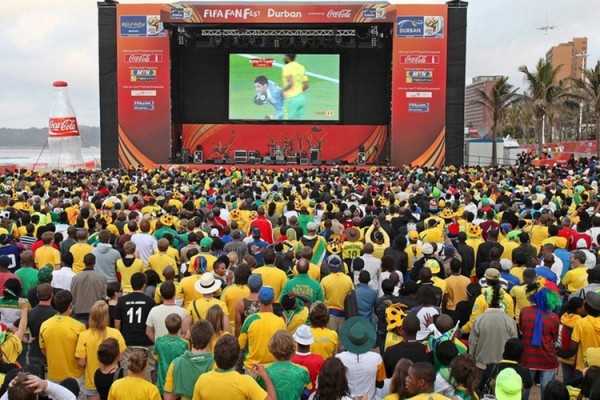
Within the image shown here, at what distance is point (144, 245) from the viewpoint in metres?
9.21

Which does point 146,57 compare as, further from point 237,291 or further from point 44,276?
point 237,291

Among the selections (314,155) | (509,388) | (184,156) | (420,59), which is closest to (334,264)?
(509,388)

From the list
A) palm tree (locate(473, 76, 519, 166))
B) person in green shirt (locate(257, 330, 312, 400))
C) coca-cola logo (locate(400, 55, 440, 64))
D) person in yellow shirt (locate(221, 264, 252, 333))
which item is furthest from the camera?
palm tree (locate(473, 76, 519, 166))

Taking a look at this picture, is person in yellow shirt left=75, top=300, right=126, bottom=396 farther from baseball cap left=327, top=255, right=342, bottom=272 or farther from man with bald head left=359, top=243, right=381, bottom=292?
man with bald head left=359, top=243, right=381, bottom=292

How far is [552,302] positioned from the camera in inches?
243

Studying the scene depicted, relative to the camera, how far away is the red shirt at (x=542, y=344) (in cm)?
610

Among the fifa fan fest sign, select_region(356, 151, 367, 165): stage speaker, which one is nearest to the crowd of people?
the fifa fan fest sign

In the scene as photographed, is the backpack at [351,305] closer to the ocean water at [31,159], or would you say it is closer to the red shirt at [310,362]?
the red shirt at [310,362]

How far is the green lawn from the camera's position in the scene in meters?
A: 31.9

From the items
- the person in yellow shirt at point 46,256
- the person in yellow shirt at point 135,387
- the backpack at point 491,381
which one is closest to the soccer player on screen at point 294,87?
the person in yellow shirt at point 46,256

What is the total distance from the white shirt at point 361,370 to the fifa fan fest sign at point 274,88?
25248 millimetres

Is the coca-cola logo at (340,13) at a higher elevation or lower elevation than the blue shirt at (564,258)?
higher

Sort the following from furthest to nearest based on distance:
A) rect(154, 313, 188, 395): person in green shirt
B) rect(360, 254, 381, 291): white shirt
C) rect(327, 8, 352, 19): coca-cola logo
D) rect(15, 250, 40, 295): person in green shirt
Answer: rect(327, 8, 352, 19): coca-cola logo, rect(360, 254, 381, 291): white shirt, rect(15, 250, 40, 295): person in green shirt, rect(154, 313, 188, 395): person in green shirt

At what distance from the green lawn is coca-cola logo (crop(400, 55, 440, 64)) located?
3.65 metres
